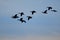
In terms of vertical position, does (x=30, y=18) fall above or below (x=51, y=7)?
below

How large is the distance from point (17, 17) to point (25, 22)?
0.31 ft

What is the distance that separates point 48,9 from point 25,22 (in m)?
0.28

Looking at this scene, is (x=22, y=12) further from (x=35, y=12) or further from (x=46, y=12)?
(x=46, y=12)

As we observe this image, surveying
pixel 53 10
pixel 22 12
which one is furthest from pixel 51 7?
pixel 22 12

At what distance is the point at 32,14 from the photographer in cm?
158

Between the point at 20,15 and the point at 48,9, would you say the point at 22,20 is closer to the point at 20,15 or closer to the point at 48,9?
the point at 20,15

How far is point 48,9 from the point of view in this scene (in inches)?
62.9

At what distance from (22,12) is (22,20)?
0.29ft

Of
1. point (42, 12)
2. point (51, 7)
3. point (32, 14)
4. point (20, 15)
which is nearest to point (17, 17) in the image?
point (20, 15)

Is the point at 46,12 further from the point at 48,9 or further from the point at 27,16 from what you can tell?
the point at 27,16

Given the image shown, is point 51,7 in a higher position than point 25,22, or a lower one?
higher

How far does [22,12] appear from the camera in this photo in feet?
5.13

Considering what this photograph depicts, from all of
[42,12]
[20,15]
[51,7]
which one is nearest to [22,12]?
Answer: [20,15]

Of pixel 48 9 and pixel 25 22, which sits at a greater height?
pixel 48 9
